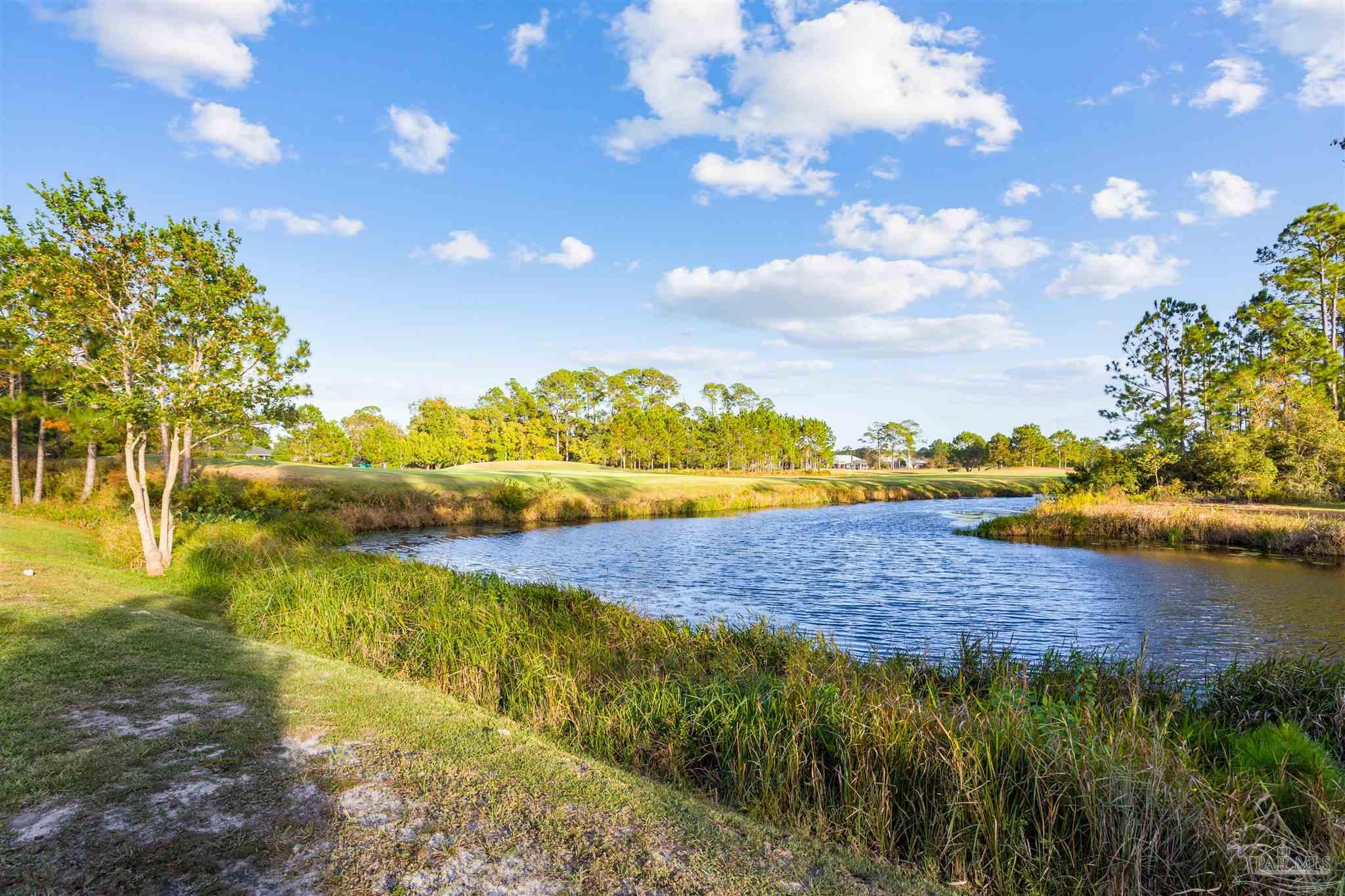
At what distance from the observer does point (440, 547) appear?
2553cm

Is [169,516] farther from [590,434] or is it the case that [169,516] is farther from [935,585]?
[590,434]

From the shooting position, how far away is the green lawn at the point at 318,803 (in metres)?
3.58

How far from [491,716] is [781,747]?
2951 millimetres

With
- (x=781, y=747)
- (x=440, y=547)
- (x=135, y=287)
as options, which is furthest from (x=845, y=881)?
(x=440, y=547)

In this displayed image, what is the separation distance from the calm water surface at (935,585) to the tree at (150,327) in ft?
28.5

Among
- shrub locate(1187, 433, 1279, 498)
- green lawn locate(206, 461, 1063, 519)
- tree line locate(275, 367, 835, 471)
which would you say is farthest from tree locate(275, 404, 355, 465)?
shrub locate(1187, 433, 1279, 498)

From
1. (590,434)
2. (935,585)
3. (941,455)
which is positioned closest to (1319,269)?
(935,585)

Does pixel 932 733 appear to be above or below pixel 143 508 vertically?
below

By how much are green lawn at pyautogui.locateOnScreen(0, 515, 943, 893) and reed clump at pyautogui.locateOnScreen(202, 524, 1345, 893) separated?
0.74 meters

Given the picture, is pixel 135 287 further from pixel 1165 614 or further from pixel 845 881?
pixel 1165 614

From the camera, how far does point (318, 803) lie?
4.30 metres

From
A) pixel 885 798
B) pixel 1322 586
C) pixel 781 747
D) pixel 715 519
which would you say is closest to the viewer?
pixel 885 798

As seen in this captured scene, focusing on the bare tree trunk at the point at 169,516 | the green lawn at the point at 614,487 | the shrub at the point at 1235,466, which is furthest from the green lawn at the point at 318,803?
the shrub at the point at 1235,466

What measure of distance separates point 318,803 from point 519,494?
35.3 metres
